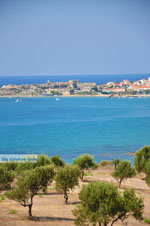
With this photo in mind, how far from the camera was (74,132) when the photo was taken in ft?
166

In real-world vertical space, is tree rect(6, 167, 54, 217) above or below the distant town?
below

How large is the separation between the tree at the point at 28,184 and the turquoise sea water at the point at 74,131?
1744 cm

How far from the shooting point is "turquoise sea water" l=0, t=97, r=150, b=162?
3728cm

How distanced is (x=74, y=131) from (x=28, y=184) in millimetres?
39002

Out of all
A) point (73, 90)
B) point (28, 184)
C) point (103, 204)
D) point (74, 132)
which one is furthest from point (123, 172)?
point (73, 90)

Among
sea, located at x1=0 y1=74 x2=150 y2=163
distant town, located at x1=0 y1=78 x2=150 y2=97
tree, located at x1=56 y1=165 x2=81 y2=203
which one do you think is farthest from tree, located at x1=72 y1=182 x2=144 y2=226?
distant town, located at x1=0 y1=78 x2=150 y2=97

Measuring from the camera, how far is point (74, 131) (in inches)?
2031

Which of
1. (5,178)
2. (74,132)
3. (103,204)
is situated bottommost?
(5,178)

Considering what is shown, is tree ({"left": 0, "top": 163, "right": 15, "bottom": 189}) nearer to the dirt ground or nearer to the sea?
the dirt ground

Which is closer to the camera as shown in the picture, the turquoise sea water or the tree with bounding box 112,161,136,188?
the tree with bounding box 112,161,136,188

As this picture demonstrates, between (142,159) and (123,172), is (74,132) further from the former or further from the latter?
(123,172)

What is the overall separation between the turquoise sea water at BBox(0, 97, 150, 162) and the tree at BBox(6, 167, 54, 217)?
686 inches

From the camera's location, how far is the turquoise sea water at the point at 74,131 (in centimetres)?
3728

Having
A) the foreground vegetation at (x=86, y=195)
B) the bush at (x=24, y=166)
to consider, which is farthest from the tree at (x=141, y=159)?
the bush at (x=24, y=166)
